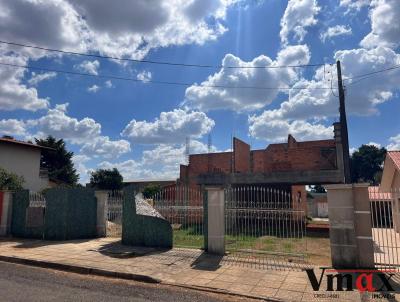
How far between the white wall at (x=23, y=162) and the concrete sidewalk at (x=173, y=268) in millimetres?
18147

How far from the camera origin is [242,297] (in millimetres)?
6781

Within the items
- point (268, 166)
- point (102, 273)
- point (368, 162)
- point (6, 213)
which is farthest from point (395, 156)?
point (368, 162)

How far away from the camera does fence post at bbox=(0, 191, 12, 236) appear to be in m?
15.7

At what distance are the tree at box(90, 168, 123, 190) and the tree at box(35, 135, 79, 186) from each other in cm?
327

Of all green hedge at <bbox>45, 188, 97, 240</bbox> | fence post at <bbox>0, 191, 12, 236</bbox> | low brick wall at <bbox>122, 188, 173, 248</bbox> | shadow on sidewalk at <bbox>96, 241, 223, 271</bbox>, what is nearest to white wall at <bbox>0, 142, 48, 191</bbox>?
fence post at <bbox>0, 191, 12, 236</bbox>

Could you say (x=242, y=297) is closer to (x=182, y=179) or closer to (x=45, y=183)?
(x=182, y=179)

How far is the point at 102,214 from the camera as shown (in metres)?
15.0

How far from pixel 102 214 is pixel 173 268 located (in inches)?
277

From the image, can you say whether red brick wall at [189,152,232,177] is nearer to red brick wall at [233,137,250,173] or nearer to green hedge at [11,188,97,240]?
red brick wall at [233,137,250,173]

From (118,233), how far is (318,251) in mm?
9212

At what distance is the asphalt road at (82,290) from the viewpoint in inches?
255

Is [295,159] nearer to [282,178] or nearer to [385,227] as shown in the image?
[282,178]

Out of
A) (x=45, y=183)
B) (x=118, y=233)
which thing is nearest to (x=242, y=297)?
(x=118, y=233)

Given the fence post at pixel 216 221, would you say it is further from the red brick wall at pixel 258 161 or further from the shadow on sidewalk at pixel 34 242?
the red brick wall at pixel 258 161
